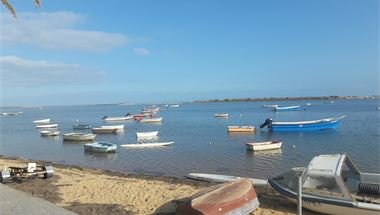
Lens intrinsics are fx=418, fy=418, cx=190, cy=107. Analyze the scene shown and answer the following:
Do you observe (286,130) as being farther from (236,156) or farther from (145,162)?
(145,162)

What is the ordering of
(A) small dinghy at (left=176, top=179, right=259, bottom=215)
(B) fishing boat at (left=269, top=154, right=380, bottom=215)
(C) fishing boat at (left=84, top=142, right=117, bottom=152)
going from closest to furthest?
(A) small dinghy at (left=176, top=179, right=259, bottom=215) < (B) fishing boat at (left=269, top=154, right=380, bottom=215) < (C) fishing boat at (left=84, top=142, right=117, bottom=152)

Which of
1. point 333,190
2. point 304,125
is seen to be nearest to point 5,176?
point 333,190

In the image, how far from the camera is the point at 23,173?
15953 mm

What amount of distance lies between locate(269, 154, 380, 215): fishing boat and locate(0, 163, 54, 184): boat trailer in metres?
9.58

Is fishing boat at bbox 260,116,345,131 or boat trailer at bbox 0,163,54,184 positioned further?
fishing boat at bbox 260,116,345,131

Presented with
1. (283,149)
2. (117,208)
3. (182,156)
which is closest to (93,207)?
(117,208)

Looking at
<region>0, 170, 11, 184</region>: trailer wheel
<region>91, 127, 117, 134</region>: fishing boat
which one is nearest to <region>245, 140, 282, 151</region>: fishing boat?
<region>0, 170, 11, 184</region>: trailer wheel

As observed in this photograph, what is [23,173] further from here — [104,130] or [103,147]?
[104,130]

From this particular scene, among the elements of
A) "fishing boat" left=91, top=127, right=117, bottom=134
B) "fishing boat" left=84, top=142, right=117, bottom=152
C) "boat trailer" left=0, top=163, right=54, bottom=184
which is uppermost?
"boat trailer" left=0, top=163, right=54, bottom=184

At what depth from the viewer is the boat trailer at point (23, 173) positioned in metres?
15.2

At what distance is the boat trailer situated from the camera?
15203mm

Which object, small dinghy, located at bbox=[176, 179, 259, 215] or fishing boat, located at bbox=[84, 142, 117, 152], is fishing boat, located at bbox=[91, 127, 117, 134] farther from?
small dinghy, located at bbox=[176, 179, 259, 215]

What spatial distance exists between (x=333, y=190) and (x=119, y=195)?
7073 millimetres

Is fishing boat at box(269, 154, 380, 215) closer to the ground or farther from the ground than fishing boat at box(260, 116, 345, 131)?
farther from the ground
